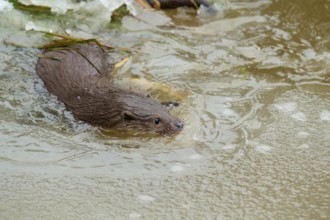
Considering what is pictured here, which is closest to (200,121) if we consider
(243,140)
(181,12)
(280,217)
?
(243,140)

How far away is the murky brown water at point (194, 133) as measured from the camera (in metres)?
3.06

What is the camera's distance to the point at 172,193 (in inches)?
123

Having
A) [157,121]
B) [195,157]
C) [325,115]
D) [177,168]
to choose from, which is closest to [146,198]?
[177,168]

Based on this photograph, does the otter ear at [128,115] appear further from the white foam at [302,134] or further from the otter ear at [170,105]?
Answer: the white foam at [302,134]

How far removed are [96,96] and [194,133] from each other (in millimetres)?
759

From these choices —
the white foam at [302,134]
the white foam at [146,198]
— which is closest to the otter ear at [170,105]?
the white foam at [302,134]

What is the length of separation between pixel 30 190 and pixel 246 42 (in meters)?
2.51

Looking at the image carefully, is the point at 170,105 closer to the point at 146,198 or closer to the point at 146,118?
the point at 146,118

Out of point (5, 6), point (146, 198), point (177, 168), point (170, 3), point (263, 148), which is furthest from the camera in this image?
point (170, 3)

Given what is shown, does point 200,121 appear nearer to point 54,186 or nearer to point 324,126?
point 324,126

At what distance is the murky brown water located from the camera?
10.0ft

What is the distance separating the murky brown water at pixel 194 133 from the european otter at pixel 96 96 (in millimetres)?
96

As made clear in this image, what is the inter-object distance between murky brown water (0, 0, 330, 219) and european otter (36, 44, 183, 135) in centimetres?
10

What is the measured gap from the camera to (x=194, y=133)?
3.73m
